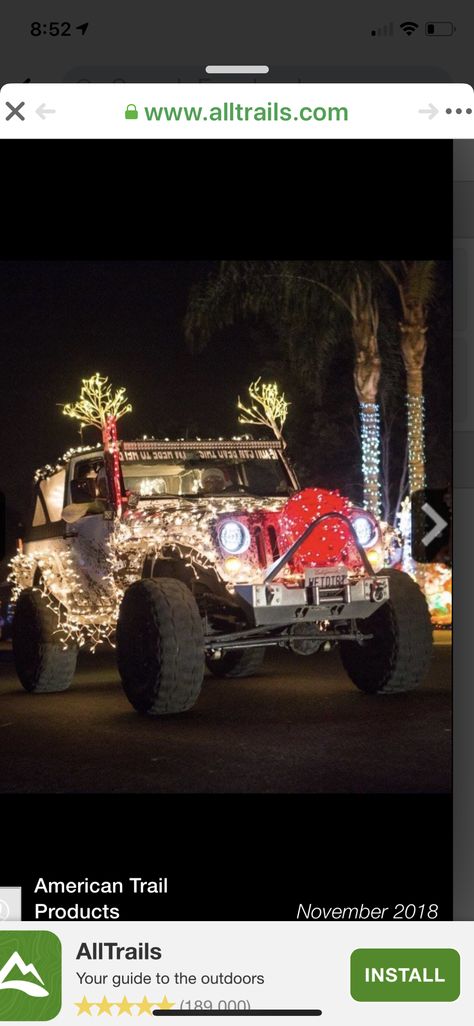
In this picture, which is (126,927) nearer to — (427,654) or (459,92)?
(459,92)

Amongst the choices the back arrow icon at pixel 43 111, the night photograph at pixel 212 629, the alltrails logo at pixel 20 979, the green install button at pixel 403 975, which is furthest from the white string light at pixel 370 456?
the alltrails logo at pixel 20 979

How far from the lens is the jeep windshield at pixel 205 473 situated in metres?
11.3

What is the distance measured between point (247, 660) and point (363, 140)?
29.2ft

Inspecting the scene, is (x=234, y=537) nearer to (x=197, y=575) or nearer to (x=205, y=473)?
(x=197, y=575)

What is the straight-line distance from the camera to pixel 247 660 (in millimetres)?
13109

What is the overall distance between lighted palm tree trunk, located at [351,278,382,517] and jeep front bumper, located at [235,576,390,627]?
44.2 ft

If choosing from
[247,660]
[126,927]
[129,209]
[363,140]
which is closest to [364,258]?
[363,140]

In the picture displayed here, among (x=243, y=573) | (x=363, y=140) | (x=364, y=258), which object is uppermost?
(x=363, y=140)

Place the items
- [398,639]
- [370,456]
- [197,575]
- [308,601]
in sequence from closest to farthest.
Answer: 1. [308,601]
2. [398,639]
3. [197,575]
4. [370,456]

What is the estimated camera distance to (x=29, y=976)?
4051 millimetres

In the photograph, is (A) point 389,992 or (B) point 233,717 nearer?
(A) point 389,992

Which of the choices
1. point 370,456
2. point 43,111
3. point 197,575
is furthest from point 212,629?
point 370,456
